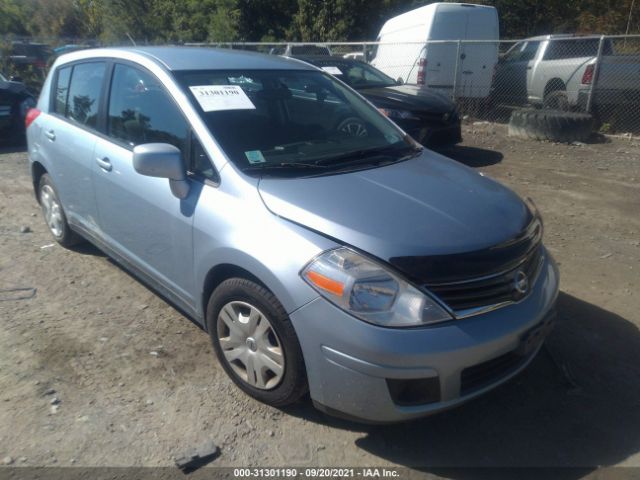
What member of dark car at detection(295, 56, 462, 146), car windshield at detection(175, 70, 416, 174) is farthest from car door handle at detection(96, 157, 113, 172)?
dark car at detection(295, 56, 462, 146)

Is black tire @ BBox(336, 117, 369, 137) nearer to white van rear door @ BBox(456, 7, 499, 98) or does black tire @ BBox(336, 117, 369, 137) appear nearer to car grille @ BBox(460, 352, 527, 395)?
car grille @ BBox(460, 352, 527, 395)

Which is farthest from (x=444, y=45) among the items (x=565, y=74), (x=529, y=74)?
(x=565, y=74)

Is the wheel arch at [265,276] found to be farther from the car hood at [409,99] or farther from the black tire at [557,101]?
the black tire at [557,101]

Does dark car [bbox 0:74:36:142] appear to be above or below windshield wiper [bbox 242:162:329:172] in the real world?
below

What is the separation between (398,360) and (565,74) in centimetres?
1058

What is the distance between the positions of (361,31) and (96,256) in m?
19.6

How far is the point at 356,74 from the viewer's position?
932 cm

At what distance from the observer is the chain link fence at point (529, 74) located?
403 inches

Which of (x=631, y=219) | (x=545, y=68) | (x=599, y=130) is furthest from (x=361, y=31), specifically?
(x=631, y=219)

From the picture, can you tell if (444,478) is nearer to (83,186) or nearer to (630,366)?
(630,366)

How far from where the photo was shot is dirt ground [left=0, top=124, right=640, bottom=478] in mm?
2664

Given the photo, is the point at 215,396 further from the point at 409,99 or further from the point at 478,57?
the point at 478,57

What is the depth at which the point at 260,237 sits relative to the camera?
2.66m

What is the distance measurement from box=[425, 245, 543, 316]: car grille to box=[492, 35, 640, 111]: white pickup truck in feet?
28.9
